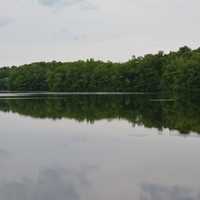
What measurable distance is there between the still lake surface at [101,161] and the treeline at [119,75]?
155ft

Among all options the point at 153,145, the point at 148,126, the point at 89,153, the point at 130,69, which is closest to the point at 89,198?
the point at 89,153

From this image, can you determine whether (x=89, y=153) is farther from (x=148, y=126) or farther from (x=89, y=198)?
(x=148, y=126)

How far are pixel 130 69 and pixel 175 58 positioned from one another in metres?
8.50

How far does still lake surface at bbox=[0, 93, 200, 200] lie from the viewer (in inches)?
392

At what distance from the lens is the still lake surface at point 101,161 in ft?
32.7

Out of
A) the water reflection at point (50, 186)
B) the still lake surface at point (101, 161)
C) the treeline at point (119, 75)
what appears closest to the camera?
the water reflection at point (50, 186)

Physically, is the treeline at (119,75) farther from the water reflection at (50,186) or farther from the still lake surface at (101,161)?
the water reflection at (50,186)

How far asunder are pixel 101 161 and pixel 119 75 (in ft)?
232

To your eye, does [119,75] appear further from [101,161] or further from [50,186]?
[50,186]

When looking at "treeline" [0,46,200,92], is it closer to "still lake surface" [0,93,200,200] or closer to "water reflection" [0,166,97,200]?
"still lake surface" [0,93,200,200]

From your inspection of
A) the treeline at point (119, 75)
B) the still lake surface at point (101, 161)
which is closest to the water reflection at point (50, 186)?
the still lake surface at point (101, 161)

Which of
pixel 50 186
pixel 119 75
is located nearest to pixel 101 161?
pixel 50 186

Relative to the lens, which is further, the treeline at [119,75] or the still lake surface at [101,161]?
the treeline at [119,75]

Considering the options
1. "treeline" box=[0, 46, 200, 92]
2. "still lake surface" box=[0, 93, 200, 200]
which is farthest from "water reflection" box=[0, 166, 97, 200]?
"treeline" box=[0, 46, 200, 92]
